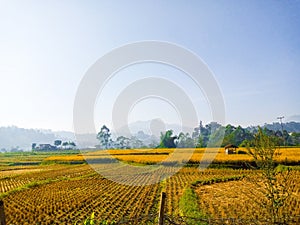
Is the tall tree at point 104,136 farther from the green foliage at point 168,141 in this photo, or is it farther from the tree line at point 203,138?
the green foliage at point 168,141

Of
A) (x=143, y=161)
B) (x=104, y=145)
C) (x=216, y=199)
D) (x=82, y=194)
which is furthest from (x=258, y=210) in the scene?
(x=104, y=145)

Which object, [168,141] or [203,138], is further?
[203,138]

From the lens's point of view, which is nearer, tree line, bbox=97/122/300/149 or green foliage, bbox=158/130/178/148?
tree line, bbox=97/122/300/149

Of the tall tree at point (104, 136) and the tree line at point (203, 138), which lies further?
the tall tree at point (104, 136)

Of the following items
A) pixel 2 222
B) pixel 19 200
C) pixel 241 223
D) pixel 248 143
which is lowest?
pixel 19 200

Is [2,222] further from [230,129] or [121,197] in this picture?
[230,129]

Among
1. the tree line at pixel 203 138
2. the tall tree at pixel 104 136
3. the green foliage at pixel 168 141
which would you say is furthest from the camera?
the tall tree at pixel 104 136

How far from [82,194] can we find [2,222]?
47.3 feet

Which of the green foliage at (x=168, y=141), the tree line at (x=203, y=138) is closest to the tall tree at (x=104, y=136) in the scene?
the tree line at (x=203, y=138)

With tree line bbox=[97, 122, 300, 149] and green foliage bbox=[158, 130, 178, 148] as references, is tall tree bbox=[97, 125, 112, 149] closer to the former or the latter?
tree line bbox=[97, 122, 300, 149]

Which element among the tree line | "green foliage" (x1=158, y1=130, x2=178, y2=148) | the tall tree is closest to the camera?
the tree line

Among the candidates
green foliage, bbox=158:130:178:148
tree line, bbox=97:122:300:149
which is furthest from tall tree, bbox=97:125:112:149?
green foliage, bbox=158:130:178:148

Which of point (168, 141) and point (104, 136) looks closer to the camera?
point (168, 141)

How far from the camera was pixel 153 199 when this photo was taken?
16328 mm
